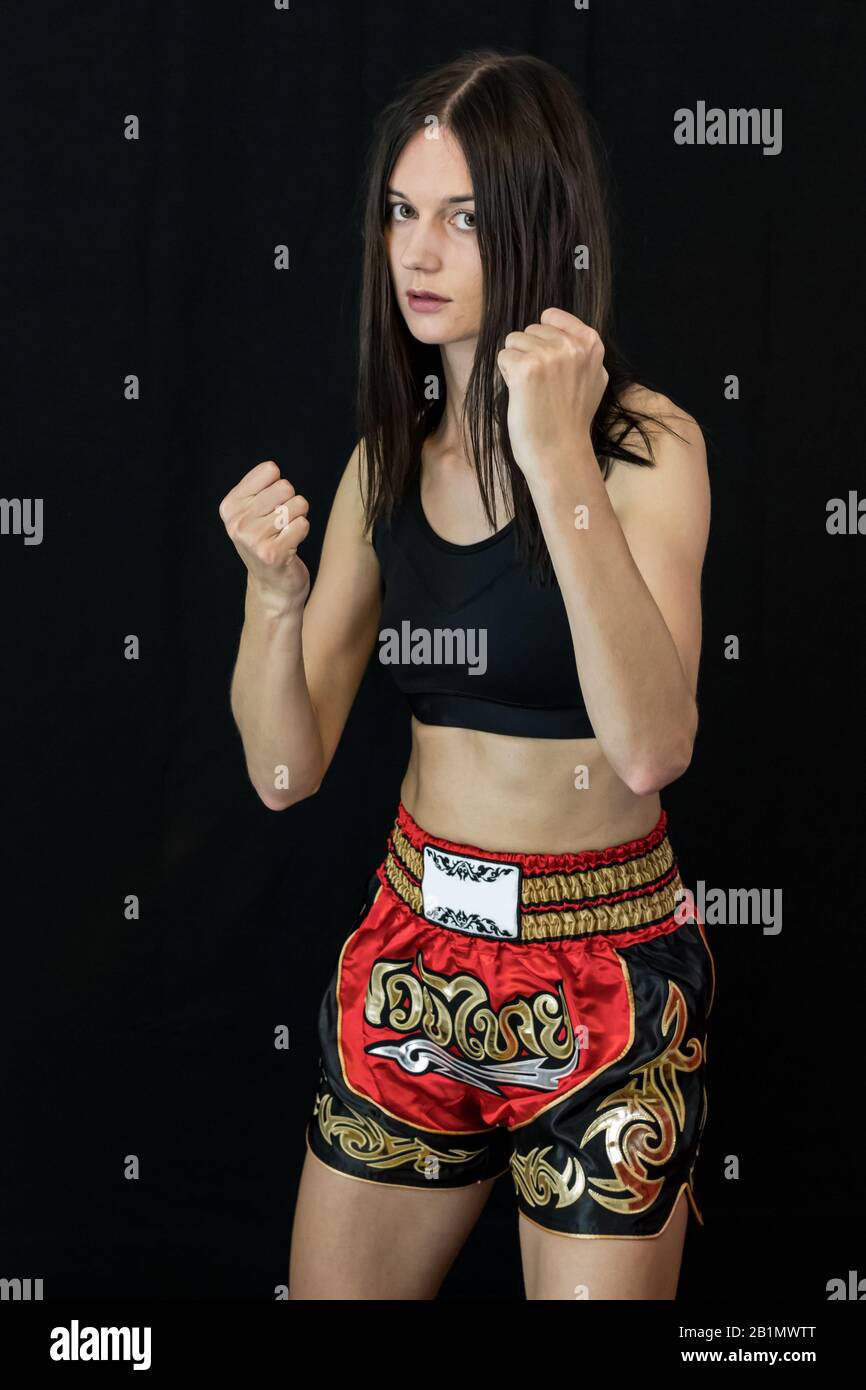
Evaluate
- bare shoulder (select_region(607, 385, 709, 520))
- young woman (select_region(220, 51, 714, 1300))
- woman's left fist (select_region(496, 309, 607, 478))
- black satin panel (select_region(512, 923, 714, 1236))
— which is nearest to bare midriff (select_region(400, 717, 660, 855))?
young woman (select_region(220, 51, 714, 1300))

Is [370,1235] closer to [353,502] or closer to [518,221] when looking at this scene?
[353,502]

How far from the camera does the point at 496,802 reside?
1712 millimetres

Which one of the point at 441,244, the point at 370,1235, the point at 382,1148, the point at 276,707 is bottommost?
the point at 370,1235

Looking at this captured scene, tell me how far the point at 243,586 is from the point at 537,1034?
115 cm

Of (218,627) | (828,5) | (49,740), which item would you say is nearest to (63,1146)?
(49,740)

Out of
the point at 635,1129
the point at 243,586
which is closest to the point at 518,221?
the point at 635,1129

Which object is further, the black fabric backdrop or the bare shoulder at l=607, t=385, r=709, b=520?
Answer: the black fabric backdrop

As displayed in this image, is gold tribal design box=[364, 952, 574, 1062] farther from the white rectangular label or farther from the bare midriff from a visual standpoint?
the bare midriff

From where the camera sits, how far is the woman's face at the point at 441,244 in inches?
64.8

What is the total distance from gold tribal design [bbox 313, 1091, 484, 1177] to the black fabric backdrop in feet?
3.01

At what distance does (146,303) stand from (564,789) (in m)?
1.22

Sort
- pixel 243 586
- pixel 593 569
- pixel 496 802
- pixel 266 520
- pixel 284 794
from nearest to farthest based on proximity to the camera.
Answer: pixel 593 569
pixel 266 520
pixel 496 802
pixel 284 794
pixel 243 586

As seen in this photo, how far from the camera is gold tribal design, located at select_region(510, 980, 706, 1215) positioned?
1.61m

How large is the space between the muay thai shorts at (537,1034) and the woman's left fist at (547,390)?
0.48 metres
